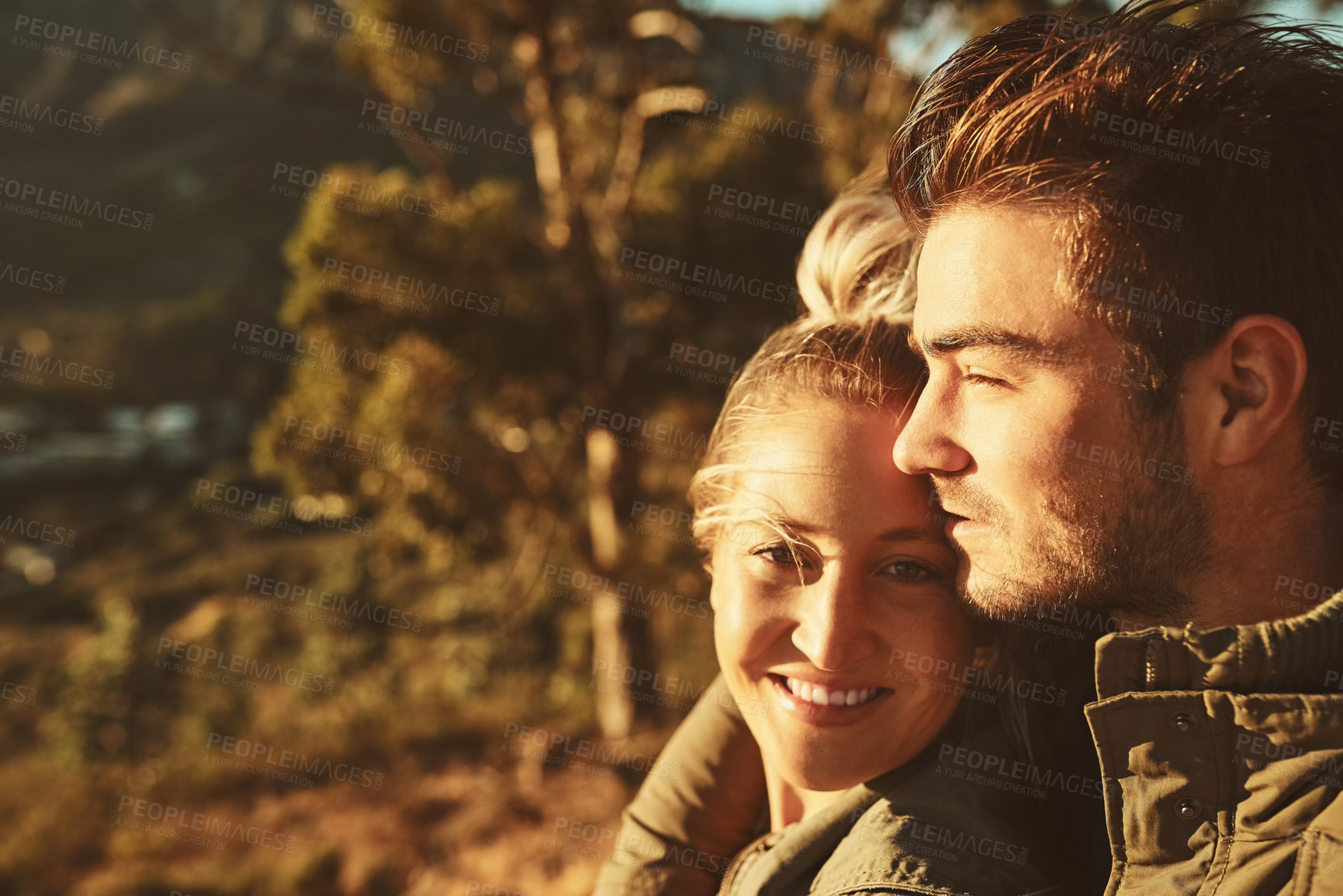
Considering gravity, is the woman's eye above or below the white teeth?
above

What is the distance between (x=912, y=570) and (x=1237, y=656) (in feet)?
1.92

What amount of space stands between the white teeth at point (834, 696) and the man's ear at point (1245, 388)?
2.52ft

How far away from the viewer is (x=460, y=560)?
6.76 meters

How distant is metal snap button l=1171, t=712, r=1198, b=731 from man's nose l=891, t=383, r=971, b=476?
54cm

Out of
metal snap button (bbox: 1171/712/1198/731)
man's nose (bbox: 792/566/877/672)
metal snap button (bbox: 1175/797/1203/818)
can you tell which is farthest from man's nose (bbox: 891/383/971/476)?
metal snap button (bbox: 1175/797/1203/818)

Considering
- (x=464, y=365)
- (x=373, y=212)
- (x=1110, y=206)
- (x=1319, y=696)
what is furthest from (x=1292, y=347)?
(x=373, y=212)

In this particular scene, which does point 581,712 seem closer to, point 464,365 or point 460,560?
point 460,560

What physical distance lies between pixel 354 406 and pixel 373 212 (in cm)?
133

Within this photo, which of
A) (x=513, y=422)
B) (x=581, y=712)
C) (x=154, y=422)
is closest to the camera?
(x=513, y=422)

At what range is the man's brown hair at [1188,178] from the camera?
1733 millimetres

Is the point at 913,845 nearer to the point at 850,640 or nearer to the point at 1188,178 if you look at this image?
the point at 850,640

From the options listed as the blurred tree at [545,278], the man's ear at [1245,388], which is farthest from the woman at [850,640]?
the blurred tree at [545,278]

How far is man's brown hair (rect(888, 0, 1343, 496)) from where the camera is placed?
173cm

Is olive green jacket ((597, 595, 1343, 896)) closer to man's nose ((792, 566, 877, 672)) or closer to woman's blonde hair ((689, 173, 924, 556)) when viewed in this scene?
man's nose ((792, 566, 877, 672))
